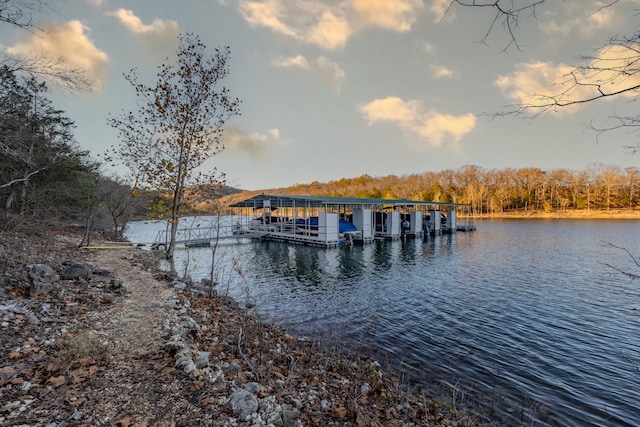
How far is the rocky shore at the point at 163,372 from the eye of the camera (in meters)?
2.94

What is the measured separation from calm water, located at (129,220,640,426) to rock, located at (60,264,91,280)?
3.72 meters

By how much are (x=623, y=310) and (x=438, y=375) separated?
800 centimetres

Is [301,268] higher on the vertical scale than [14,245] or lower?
lower

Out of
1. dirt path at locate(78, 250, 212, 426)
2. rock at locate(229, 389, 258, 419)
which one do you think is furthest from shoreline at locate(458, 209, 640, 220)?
rock at locate(229, 389, 258, 419)

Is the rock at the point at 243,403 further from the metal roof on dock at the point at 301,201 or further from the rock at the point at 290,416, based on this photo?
the metal roof on dock at the point at 301,201

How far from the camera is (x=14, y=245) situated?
8.68 meters

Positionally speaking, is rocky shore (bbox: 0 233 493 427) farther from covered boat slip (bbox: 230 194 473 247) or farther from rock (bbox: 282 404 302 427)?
covered boat slip (bbox: 230 194 473 247)

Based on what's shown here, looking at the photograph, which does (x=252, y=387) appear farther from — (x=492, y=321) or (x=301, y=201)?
(x=301, y=201)

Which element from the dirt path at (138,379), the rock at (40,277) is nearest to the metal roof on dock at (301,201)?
the rock at (40,277)

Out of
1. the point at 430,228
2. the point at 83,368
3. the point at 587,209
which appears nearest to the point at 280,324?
the point at 83,368

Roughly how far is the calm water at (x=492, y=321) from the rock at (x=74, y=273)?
3.72 m

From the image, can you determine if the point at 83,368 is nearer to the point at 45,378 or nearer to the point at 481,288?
the point at 45,378

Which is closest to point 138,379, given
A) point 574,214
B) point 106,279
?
point 106,279

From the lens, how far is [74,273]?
7105 millimetres
